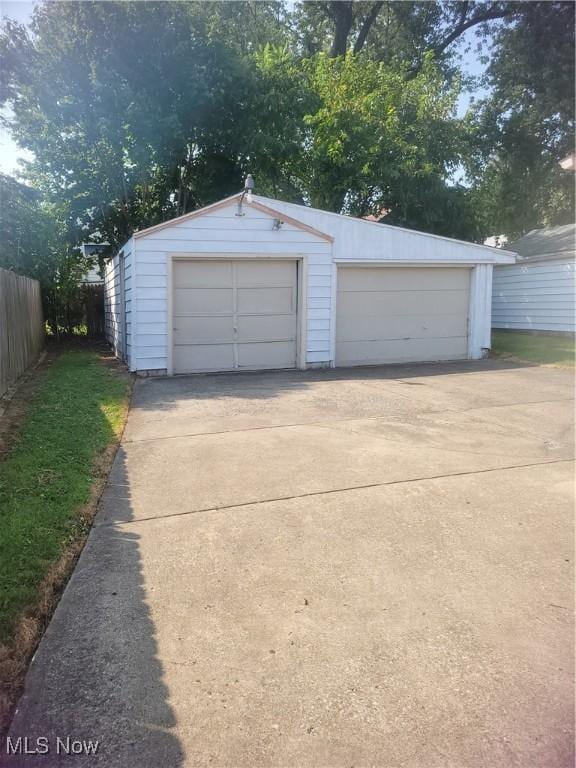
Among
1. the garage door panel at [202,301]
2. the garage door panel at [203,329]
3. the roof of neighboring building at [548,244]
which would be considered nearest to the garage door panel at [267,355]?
the garage door panel at [203,329]

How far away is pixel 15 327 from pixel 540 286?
14.6m

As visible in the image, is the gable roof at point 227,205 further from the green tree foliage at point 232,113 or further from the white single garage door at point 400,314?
the green tree foliage at point 232,113

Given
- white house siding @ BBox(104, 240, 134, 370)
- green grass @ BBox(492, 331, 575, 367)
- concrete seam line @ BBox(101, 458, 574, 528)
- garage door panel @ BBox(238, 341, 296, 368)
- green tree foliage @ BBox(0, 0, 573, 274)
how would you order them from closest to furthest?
concrete seam line @ BBox(101, 458, 574, 528)
white house siding @ BBox(104, 240, 134, 370)
garage door panel @ BBox(238, 341, 296, 368)
green grass @ BBox(492, 331, 575, 367)
green tree foliage @ BBox(0, 0, 573, 274)

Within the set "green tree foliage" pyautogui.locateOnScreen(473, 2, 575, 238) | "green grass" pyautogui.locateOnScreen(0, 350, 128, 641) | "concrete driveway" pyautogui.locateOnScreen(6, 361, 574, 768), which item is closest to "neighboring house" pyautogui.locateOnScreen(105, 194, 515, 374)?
"green grass" pyautogui.locateOnScreen(0, 350, 128, 641)

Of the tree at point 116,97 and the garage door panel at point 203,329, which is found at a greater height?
the tree at point 116,97

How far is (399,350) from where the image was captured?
40.8 ft

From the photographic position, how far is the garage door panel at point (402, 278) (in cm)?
1186

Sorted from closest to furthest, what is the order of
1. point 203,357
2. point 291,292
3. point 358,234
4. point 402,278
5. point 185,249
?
1. point 185,249
2. point 203,357
3. point 291,292
4. point 358,234
5. point 402,278

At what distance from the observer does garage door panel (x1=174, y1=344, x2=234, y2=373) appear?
1080cm

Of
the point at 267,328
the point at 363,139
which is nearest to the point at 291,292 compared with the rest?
the point at 267,328

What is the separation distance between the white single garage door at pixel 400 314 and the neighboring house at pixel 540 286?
4.64 metres

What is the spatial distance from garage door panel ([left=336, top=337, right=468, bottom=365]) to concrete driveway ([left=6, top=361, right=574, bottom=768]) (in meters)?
6.46

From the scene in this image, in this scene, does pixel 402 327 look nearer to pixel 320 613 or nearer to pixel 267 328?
pixel 267 328

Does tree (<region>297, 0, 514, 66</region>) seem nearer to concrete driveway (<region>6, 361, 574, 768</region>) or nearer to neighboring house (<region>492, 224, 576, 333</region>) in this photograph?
neighboring house (<region>492, 224, 576, 333</region>)
